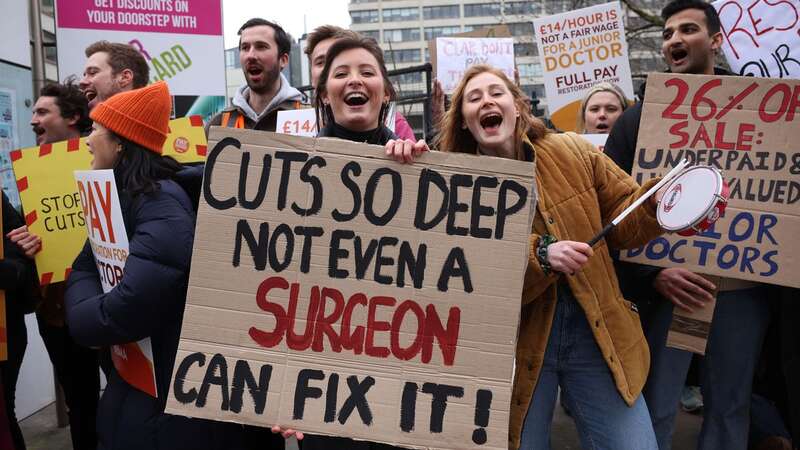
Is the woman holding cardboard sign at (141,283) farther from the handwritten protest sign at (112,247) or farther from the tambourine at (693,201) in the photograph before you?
the tambourine at (693,201)

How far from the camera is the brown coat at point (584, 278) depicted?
7.70 ft

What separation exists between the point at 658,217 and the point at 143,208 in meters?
1.59

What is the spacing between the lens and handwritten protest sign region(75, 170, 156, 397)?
2.27 m

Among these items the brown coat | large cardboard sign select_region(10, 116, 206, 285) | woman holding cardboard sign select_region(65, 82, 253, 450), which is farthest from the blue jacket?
the brown coat

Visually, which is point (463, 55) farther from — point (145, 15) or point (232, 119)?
point (232, 119)

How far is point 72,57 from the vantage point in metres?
4.88

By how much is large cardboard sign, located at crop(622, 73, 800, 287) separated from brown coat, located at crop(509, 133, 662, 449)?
1.28ft

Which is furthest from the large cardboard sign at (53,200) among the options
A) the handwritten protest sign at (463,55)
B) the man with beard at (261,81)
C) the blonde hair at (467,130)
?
the handwritten protest sign at (463,55)

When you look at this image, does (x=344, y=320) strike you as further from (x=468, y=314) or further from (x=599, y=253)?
(x=599, y=253)

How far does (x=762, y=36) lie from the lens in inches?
143

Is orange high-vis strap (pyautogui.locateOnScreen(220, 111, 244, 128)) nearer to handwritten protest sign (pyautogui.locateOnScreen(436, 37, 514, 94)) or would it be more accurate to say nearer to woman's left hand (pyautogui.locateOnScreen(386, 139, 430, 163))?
woman's left hand (pyautogui.locateOnScreen(386, 139, 430, 163))

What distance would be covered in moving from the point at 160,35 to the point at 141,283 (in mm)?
3441

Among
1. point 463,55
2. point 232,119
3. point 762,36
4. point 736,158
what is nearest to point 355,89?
point 736,158

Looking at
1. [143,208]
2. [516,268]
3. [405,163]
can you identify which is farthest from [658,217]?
[143,208]
